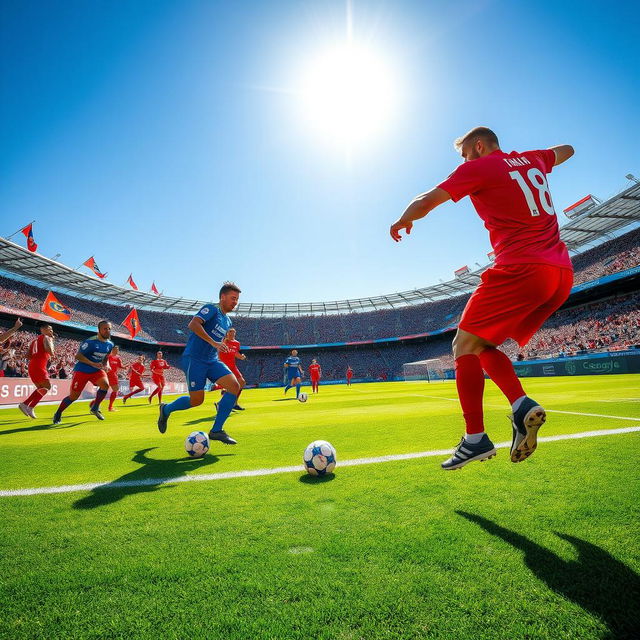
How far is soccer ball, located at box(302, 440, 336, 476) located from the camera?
317cm

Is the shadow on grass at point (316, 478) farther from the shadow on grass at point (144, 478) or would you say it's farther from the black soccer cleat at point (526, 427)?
the black soccer cleat at point (526, 427)

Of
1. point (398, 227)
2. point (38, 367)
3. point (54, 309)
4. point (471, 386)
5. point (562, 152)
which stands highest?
point (54, 309)

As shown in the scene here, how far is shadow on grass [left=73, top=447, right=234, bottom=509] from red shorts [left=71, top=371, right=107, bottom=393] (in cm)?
521

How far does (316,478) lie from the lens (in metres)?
3.07

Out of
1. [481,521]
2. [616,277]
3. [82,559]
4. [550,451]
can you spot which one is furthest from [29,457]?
[616,277]

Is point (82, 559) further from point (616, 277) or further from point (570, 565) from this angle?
point (616, 277)

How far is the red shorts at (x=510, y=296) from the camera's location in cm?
245

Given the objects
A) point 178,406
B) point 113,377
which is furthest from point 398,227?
point 113,377

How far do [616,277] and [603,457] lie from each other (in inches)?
1323

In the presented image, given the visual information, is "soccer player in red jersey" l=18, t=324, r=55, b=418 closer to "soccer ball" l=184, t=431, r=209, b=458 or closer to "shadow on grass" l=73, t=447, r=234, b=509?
"shadow on grass" l=73, t=447, r=234, b=509

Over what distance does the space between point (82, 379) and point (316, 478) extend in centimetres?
781

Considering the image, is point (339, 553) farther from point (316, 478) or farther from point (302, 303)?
point (302, 303)

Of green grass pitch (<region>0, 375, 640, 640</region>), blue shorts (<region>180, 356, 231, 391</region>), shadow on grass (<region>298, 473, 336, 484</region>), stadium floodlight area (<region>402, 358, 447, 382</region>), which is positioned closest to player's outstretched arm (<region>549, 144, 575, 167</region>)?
green grass pitch (<region>0, 375, 640, 640</region>)

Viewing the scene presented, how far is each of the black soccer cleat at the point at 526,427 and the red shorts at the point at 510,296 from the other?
461 mm
